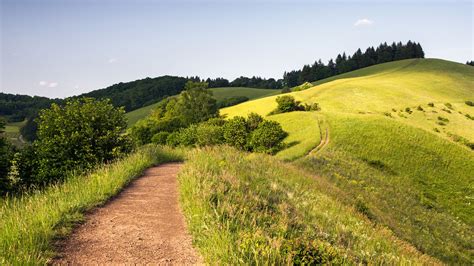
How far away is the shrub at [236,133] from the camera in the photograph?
5294 centimetres

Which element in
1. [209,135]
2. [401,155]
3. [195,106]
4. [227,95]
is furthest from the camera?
[227,95]

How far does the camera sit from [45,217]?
778 cm

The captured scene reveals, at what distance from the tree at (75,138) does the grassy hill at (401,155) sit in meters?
14.9

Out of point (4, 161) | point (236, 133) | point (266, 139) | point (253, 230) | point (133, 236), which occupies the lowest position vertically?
point (266, 139)

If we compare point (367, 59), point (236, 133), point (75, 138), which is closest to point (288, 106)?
point (236, 133)

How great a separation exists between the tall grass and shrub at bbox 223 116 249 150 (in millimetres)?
39572

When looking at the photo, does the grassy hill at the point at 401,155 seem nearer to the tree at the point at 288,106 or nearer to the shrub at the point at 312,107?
the shrub at the point at 312,107

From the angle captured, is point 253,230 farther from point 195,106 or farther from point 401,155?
point 195,106

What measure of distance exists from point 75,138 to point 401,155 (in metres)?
42.3

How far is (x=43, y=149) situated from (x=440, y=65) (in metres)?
134

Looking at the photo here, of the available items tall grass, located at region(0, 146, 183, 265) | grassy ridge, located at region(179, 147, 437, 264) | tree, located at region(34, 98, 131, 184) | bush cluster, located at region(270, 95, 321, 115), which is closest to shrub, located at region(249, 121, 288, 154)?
bush cluster, located at region(270, 95, 321, 115)

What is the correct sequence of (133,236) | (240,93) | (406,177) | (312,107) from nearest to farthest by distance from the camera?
1. (133,236)
2. (406,177)
3. (312,107)
4. (240,93)

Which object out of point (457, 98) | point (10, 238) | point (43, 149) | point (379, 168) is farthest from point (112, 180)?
point (457, 98)

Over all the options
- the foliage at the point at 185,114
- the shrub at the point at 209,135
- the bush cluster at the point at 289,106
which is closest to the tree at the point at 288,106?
the bush cluster at the point at 289,106
